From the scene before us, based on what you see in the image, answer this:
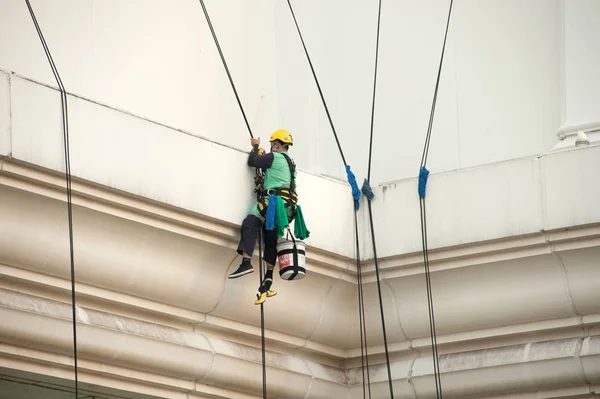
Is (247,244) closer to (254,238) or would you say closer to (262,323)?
(254,238)

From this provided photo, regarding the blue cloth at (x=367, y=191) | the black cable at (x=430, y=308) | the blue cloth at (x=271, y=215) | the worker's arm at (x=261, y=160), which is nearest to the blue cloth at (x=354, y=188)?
the blue cloth at (x=367, y=191)

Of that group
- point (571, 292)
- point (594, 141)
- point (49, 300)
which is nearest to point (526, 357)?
point (571, 292)

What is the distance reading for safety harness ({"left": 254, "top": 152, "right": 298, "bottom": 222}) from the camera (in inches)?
423

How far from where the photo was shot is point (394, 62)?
12805 mm

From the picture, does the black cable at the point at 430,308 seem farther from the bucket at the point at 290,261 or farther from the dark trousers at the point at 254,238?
the dark trousers at the point at 254,238

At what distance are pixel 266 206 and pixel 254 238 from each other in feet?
0.81

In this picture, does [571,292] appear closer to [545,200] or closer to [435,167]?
[545,200]

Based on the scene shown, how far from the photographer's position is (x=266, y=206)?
10727mm

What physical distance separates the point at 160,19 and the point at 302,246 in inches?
96.0

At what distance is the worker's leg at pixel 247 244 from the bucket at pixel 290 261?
0.22 metres

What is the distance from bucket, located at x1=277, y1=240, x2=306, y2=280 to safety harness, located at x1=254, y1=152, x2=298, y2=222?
0.21 m

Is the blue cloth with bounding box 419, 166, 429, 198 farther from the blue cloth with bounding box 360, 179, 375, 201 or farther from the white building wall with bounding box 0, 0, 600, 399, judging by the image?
the blue cloth with bounding box 360, 179, 375, 201

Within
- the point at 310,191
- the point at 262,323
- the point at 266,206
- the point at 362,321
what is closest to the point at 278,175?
the point at 266,206

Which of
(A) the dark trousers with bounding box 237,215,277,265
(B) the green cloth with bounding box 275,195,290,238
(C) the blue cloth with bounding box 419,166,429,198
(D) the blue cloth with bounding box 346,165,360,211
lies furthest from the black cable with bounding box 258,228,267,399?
(C) the blue cloth with bounding box 419,166,429,198
